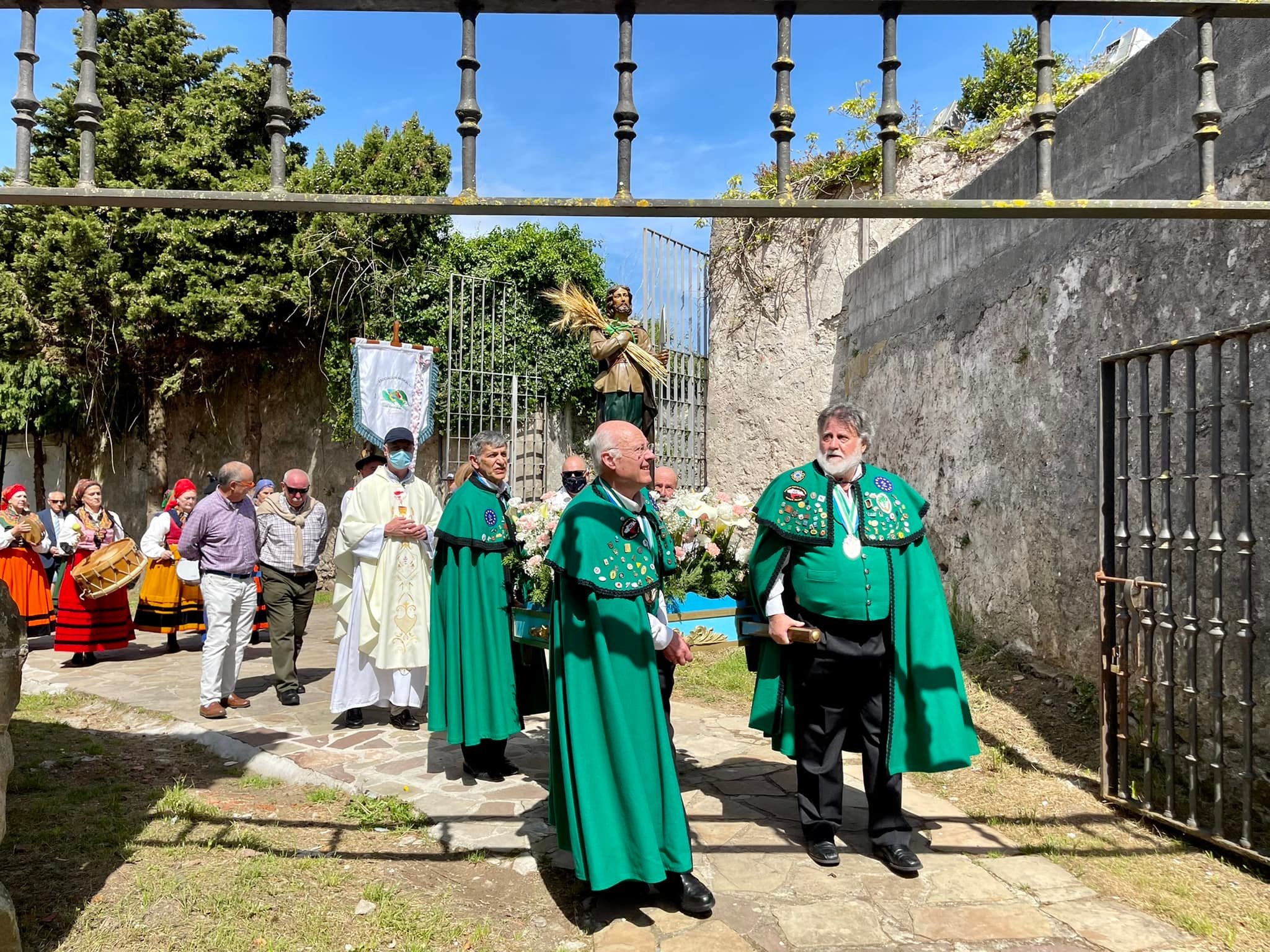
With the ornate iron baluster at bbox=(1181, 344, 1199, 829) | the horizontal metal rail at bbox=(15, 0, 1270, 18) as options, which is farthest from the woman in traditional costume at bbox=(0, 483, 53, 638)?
the ornate iron baluster at bbox=(1181, 344, 1199, 829)

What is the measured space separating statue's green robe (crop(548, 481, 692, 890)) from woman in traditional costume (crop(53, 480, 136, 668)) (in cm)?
712

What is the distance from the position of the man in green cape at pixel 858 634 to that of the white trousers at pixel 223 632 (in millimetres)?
4396

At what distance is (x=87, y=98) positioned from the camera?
2.92 m

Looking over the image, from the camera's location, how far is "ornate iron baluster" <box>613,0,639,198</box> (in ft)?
9.83

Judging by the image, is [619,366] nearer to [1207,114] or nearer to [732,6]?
[732,6]

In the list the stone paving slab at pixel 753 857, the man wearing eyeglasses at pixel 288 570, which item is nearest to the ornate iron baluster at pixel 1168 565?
the stone paving slab at pixel 753 857

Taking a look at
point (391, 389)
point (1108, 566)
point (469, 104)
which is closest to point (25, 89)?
point (469, 104)

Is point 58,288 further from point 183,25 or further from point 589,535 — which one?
point 589,535

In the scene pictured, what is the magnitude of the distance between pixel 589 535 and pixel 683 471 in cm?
830

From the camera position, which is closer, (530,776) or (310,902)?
(310,902)

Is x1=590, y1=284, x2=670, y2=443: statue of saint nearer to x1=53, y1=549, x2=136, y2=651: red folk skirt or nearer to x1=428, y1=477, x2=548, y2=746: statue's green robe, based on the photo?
x1=428, y1=477, x2=548, y2=746: statue's green robe

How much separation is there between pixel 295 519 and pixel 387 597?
5.62ft

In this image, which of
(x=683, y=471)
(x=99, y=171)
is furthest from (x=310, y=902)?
(x=99, y=171)

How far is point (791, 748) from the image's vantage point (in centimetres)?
416
